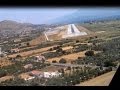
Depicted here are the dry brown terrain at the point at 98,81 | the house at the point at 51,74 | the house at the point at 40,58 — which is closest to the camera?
the dry brown terrain at the point at 98,81

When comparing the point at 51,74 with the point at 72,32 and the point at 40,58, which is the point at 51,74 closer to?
the point at 40,58

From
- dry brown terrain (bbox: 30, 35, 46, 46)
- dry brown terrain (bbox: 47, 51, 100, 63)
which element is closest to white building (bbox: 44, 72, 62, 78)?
dry brown terrain (bbox: 47, 51, 100, 63)

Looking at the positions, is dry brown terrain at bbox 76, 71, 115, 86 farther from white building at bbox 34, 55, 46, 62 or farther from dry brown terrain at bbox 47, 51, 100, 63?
white building at bbox 34, 55, 46, 62

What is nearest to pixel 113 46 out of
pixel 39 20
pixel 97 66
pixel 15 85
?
pixel 97 66

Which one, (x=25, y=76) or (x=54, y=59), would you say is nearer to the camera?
(x=25, y=76)

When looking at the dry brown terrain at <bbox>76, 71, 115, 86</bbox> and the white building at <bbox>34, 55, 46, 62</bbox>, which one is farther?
the white building at <bbox>34, 55, 46, 62</bbox>

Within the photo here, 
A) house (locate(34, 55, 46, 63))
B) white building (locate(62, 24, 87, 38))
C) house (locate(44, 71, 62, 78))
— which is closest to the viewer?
white building (locate(62, 24, 87, 38))

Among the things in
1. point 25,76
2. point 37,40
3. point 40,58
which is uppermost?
point 37,40

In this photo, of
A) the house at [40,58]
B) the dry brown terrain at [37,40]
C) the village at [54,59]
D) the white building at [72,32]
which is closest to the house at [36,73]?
the village at [54,59]

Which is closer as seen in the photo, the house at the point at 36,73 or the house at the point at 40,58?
the house at the point at 36,73

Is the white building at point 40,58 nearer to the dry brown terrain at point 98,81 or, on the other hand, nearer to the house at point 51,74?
the house at point 51,74

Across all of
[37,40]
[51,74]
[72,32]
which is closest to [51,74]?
[51,74]
